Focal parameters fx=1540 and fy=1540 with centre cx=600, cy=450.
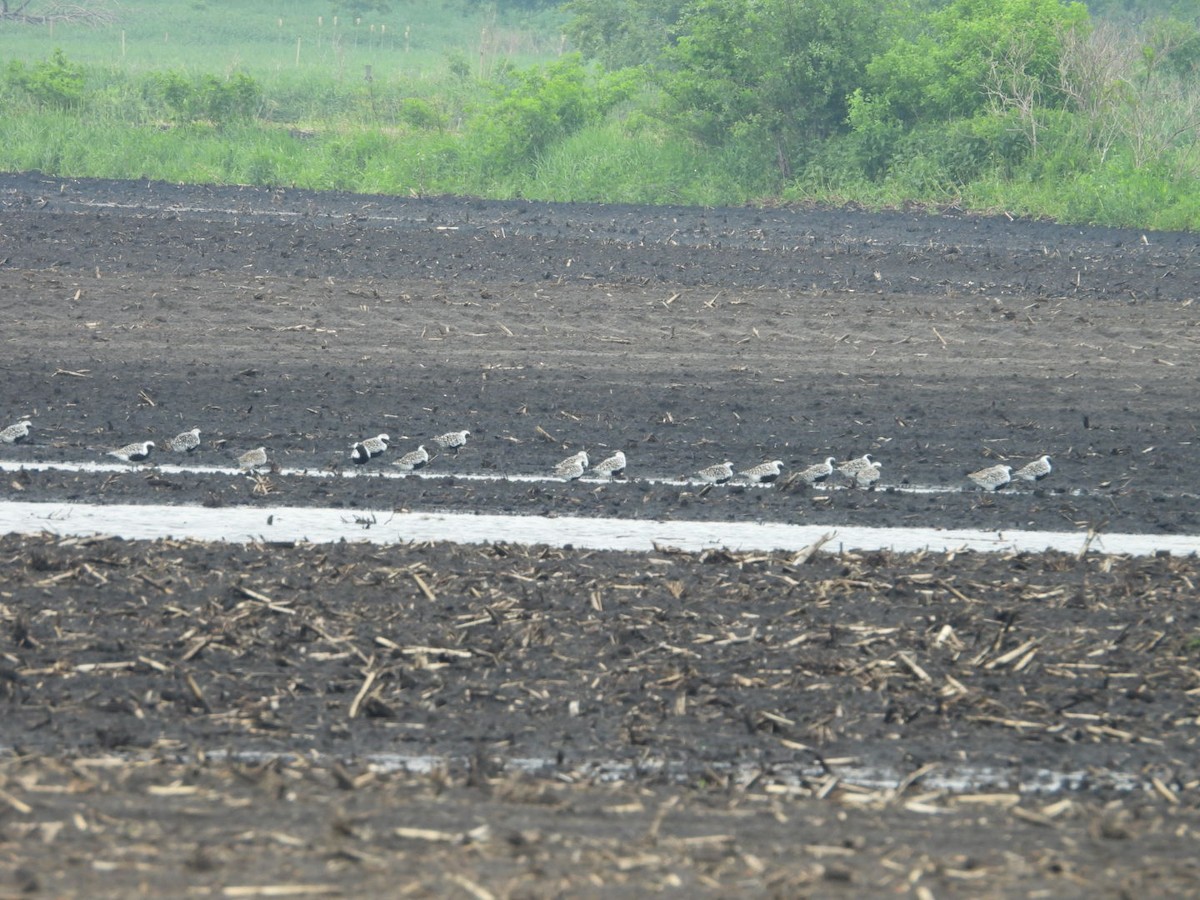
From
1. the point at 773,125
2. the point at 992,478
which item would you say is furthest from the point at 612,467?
the point at 773,125

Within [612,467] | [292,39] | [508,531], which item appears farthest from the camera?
[292,39]

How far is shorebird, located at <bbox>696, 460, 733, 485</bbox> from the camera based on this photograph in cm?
1273

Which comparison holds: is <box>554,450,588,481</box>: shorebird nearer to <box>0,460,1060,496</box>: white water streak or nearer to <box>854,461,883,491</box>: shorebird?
<box>0,460,1060,496</box>: white water streak

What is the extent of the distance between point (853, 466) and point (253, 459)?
16.5 feet

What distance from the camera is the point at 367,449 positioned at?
516 inches

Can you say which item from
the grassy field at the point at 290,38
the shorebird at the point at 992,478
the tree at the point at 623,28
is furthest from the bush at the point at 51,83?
the shorebird at the point at 992,478

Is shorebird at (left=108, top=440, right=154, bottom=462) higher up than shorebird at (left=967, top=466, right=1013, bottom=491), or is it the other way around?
shorebird at (left=108, top=440, right=154, bottom=462)

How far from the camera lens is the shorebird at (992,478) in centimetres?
1280

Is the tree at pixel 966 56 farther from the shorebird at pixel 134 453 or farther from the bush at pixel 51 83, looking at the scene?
the shorebird at pixel 134 453

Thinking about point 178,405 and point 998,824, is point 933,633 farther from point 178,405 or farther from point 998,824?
point 178,405

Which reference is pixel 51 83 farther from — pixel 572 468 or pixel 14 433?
pixel 572 468

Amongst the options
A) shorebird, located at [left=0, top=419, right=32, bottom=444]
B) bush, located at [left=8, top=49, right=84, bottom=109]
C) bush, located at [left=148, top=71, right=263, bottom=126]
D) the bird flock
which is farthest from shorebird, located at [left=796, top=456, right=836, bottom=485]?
bush, located at [left=8, top=49, right=84, bottom=109]

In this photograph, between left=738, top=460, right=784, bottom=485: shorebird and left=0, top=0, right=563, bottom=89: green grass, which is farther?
left=0, top=0, right=563, bottom=89: green grass

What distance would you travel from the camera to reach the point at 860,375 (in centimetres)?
1627
